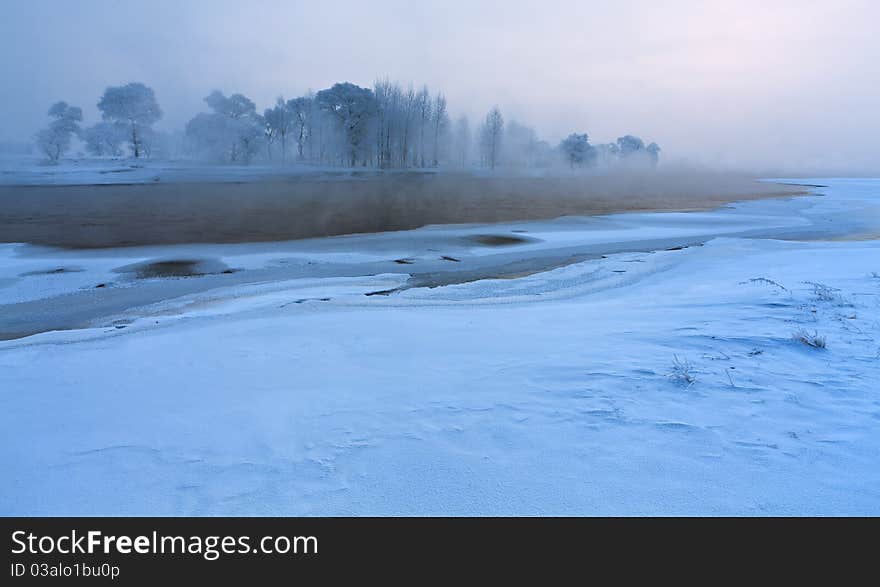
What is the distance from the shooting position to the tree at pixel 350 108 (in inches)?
2790

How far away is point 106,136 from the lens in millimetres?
75188

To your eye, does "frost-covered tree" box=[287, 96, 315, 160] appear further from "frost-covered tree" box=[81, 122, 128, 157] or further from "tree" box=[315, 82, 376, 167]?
"frost-covered tree" box=[81, 122, 128, 157]

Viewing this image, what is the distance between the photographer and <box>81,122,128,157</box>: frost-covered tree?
7450 centimetres

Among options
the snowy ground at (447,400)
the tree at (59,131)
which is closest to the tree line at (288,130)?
the tree at (59,131)

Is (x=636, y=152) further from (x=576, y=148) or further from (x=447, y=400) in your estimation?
(x=447, y=400)

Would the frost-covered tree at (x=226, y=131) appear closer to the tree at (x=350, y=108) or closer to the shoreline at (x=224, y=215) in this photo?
the tree at (x=350, y=108)

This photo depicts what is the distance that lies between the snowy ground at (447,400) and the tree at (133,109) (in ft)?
246

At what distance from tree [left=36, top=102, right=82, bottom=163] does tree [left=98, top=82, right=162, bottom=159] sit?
385 centimetres

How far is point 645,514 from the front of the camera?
2.85 m

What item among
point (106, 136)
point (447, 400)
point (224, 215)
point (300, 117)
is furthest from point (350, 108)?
point (447, 400)

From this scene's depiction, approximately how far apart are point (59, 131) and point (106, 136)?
8291 mm

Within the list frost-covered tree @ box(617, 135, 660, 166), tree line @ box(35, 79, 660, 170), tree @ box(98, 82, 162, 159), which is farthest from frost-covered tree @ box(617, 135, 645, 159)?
tree @ box(98, 82, 162, 159)

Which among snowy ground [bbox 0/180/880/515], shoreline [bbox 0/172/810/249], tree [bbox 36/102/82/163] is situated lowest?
snowy ground [bbox 0/180/880/515]
